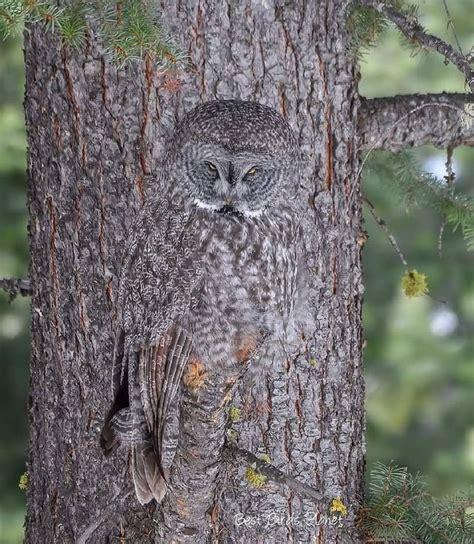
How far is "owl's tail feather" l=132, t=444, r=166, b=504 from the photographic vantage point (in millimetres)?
2469

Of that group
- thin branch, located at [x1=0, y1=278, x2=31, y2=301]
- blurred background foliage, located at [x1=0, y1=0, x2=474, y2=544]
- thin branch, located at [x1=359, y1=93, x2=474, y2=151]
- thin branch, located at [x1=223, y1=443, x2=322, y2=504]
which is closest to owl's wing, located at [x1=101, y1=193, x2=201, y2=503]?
thin branch, located at [x1=223, y1=443, x2=322, y2=504]

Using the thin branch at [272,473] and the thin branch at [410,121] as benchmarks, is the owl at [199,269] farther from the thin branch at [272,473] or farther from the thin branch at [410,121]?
the thin branch at [410,121]

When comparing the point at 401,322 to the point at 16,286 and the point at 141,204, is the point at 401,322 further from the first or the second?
the point at 141,204

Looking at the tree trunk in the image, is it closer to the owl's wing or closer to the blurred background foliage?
the owl's wing

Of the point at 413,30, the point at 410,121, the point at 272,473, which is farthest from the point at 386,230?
the point at 272,473

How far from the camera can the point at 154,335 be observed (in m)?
2.44

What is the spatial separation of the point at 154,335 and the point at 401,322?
375 centimetres

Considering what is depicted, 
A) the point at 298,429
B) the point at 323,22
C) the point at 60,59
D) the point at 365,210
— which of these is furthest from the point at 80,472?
the point at 365,210

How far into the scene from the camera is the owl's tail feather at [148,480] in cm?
247

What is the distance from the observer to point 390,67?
6.41 m

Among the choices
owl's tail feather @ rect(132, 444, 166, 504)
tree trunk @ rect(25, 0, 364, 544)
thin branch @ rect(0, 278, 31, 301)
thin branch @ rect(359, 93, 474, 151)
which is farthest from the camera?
thin branch @ rect(0, 278, 31, 301)

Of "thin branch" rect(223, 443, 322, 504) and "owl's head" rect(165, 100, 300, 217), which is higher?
"owl's head" rect(165, 100, 300, 217)

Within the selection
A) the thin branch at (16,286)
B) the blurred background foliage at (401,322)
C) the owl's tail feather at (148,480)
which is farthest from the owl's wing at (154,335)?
the blurred background foliage at (401,322)

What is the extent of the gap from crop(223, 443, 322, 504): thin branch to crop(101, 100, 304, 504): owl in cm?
15
